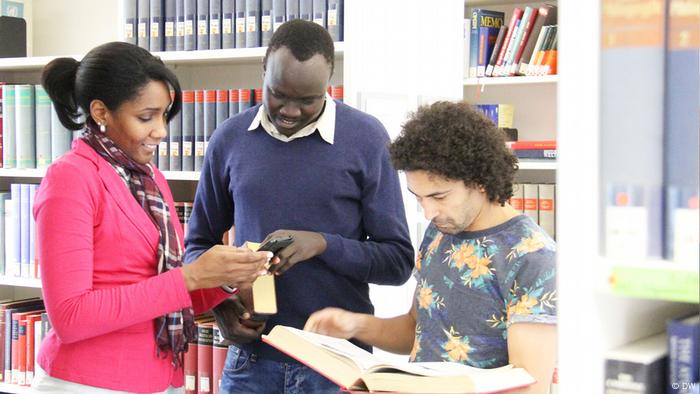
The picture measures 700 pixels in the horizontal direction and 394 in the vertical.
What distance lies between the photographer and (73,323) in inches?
63.3

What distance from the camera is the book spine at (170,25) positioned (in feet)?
9.32

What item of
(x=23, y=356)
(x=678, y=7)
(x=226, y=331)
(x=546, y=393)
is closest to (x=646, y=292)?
(x=678, y=7)

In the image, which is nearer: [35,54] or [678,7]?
[678,7]

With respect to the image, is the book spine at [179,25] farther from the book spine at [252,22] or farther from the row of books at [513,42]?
the row of books at [513,42]

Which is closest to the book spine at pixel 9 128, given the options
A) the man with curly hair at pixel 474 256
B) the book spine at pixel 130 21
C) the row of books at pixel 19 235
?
the row of books at pixel 19 235

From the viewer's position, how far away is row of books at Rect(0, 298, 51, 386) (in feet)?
10.3

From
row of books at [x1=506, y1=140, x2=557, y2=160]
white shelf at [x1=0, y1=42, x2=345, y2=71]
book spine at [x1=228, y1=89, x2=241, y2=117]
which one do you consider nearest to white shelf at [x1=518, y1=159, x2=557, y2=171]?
row of books at [x1=506, y1=140, x2=557, y2=160]

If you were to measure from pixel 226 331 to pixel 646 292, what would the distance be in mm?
1318

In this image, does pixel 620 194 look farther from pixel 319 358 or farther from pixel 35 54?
pixel 35 54

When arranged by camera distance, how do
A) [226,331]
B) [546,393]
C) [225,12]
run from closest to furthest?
[546,393], [226,331], [225,12]

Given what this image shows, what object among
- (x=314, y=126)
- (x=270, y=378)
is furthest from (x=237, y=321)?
(x=314, y=126)

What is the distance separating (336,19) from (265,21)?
0.86 feet

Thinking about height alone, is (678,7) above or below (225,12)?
below

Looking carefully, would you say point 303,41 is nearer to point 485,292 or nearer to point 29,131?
point 485,292
